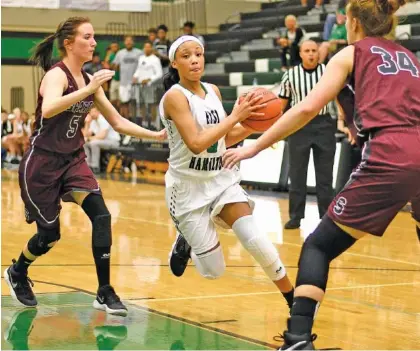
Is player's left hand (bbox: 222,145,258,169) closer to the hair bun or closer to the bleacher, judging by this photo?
the hair bun

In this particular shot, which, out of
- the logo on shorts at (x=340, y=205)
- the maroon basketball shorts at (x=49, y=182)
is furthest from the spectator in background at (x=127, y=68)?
the logo on shorts at (x=340, y=205)

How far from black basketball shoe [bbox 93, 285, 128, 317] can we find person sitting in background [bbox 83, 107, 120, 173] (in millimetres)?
13463

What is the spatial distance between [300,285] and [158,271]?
134 inches

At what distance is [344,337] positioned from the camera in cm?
527

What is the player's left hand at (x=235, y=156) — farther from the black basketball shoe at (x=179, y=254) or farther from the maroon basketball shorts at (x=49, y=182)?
the black basketball shoe at (x=179, y=254)

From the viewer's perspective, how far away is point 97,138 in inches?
759

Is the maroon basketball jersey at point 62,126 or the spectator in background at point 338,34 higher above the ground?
the spectator in background at point 338,34

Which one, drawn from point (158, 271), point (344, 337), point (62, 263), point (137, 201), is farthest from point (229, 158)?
point (137, 201)

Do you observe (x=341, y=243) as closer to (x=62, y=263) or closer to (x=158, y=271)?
(x=158, y=271)

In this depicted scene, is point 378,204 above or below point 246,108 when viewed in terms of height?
below

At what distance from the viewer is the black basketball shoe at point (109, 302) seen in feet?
18.9

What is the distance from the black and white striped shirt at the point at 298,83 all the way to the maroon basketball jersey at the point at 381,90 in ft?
18.6

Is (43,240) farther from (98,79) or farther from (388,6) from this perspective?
(388,6)

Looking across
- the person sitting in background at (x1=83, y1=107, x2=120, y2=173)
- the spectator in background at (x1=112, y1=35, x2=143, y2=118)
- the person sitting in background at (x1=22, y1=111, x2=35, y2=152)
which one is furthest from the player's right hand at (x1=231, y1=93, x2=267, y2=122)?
the person sitting in background at (x1=22, y1=111, x2=35, y2=152)
